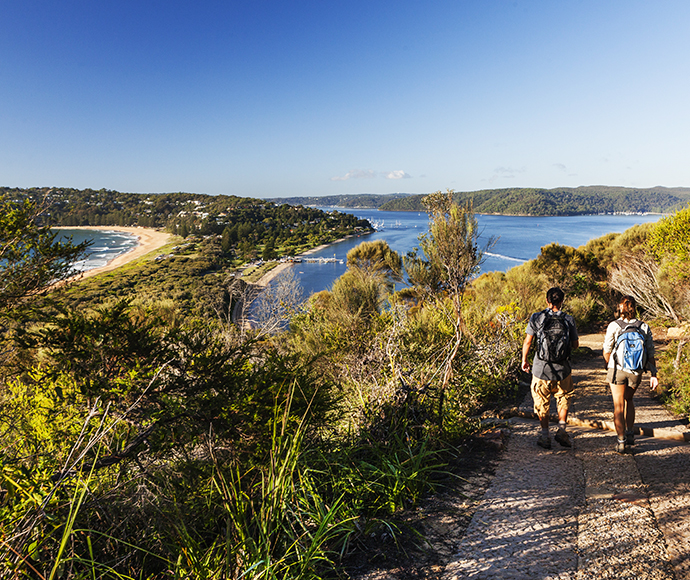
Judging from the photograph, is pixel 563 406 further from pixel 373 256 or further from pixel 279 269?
pixel 279 269

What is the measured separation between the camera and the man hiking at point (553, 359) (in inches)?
118

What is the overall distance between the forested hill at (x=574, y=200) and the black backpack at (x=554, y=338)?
9121 cm

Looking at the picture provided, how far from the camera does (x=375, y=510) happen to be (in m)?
2.04

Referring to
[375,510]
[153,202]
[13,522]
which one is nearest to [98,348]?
[13,522]

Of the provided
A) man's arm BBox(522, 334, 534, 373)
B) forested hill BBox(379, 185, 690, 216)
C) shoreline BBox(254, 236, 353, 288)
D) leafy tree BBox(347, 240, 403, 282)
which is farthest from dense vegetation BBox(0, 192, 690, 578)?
forested hill BBox(379, 185, 690, 216)

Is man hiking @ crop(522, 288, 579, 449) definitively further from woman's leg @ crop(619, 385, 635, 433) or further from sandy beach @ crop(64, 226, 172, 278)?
sandy beach @ crop(64, 226, 172, 278)

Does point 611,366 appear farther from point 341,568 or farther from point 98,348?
point 98,348

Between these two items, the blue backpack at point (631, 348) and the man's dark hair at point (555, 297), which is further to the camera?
the man's dark hair at point (555, 297)

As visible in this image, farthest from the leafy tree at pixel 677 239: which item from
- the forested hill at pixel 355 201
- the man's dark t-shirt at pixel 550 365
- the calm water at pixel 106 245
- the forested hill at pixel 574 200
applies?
the forested hill at pixel 355 201

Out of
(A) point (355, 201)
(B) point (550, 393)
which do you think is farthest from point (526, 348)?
(A) point (355, 201)

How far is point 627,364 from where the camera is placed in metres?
2.93

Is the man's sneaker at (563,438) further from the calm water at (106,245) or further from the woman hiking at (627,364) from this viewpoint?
the calm water at (106,245)

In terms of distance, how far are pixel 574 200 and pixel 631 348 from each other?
11690 cm

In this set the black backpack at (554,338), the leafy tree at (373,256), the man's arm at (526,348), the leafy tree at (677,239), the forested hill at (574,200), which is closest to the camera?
the black backpack at (554,338)
